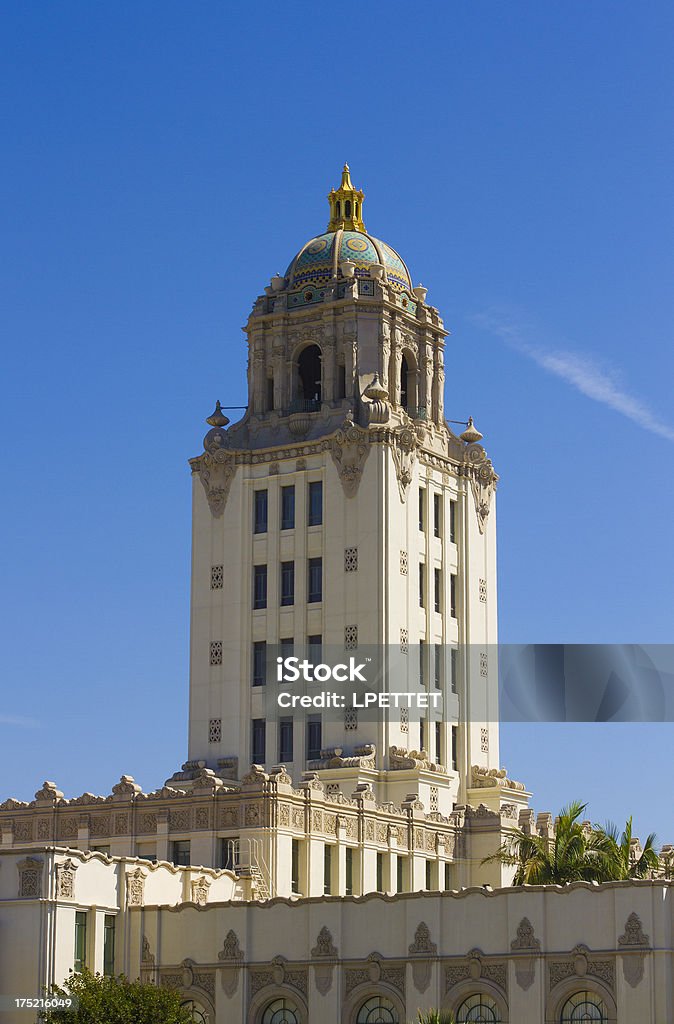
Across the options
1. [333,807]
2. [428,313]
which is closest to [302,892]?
[333,807]

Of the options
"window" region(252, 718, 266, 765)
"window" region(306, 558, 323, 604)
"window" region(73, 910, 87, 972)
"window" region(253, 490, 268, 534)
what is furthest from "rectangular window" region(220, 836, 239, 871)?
"window" region(253, 490, 268, 534)

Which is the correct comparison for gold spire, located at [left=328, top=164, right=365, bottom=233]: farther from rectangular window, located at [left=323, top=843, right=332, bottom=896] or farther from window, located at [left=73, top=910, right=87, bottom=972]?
window, located at [left=73, top=910, right=87, bottom=972]

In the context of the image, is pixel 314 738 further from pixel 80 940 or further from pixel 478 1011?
pixel 478 1011

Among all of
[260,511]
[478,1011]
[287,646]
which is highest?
[260,511]

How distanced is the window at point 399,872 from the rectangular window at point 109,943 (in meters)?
18.9

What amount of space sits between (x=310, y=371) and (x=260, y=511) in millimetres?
9252

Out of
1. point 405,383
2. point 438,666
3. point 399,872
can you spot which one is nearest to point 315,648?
point 438,666

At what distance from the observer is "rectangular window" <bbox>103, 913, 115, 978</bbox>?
71.6m

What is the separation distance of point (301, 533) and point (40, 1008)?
3733cm

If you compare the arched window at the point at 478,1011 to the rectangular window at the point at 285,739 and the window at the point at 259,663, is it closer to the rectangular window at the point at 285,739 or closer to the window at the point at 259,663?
the rectangular window at the point at 285,739

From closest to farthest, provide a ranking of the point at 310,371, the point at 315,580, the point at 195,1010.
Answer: the point at 195,1010 < the point at 315,580 < the point at 310,371

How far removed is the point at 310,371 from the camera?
4254 inches

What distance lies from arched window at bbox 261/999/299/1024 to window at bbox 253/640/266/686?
101 feet

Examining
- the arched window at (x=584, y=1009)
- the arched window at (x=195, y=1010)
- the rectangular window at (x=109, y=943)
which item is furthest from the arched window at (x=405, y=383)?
the arched window at (x=584, y=1009)
